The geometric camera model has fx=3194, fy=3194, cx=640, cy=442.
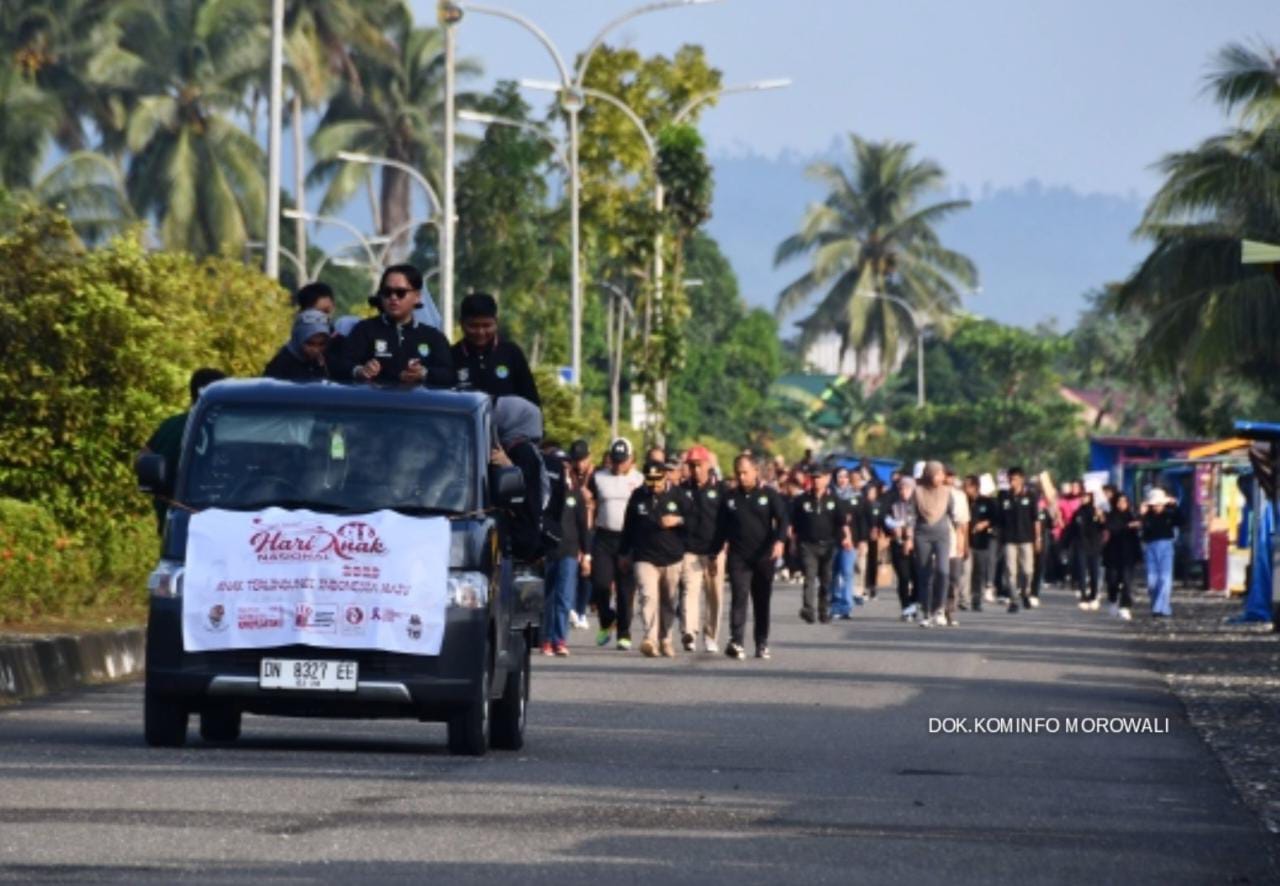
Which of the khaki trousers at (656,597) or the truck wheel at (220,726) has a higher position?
the khaki trousers at (656,597)

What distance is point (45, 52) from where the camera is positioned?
3164 inches

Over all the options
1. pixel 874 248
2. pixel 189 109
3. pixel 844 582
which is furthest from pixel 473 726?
pixel 874 248

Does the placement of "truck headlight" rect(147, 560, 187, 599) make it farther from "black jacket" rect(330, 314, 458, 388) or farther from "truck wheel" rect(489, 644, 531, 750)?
"truck wheel" rect(489, 644, 531, 750)

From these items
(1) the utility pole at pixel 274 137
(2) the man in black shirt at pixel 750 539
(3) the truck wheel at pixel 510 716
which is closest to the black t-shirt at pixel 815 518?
(1) the utility pole at pixel 274 137

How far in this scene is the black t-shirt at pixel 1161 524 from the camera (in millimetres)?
40750

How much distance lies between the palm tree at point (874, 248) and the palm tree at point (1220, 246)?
2713 inches

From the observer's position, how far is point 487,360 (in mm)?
17641

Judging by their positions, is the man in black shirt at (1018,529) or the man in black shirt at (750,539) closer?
the man in black shirt at (750,539)

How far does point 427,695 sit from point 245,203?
68033mm

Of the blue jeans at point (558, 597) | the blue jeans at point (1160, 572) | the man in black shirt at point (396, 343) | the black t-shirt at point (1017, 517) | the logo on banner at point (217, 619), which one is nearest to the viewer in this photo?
the logo on banner at point (217, 619)

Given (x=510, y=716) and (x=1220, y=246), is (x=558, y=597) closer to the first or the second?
(x=510, y=716)

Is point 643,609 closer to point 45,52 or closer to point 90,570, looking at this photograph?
point 90,570

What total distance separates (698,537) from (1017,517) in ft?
48.4

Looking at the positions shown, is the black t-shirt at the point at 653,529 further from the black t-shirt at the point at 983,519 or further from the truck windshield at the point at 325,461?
the black t-shirt at the point at 983,519
